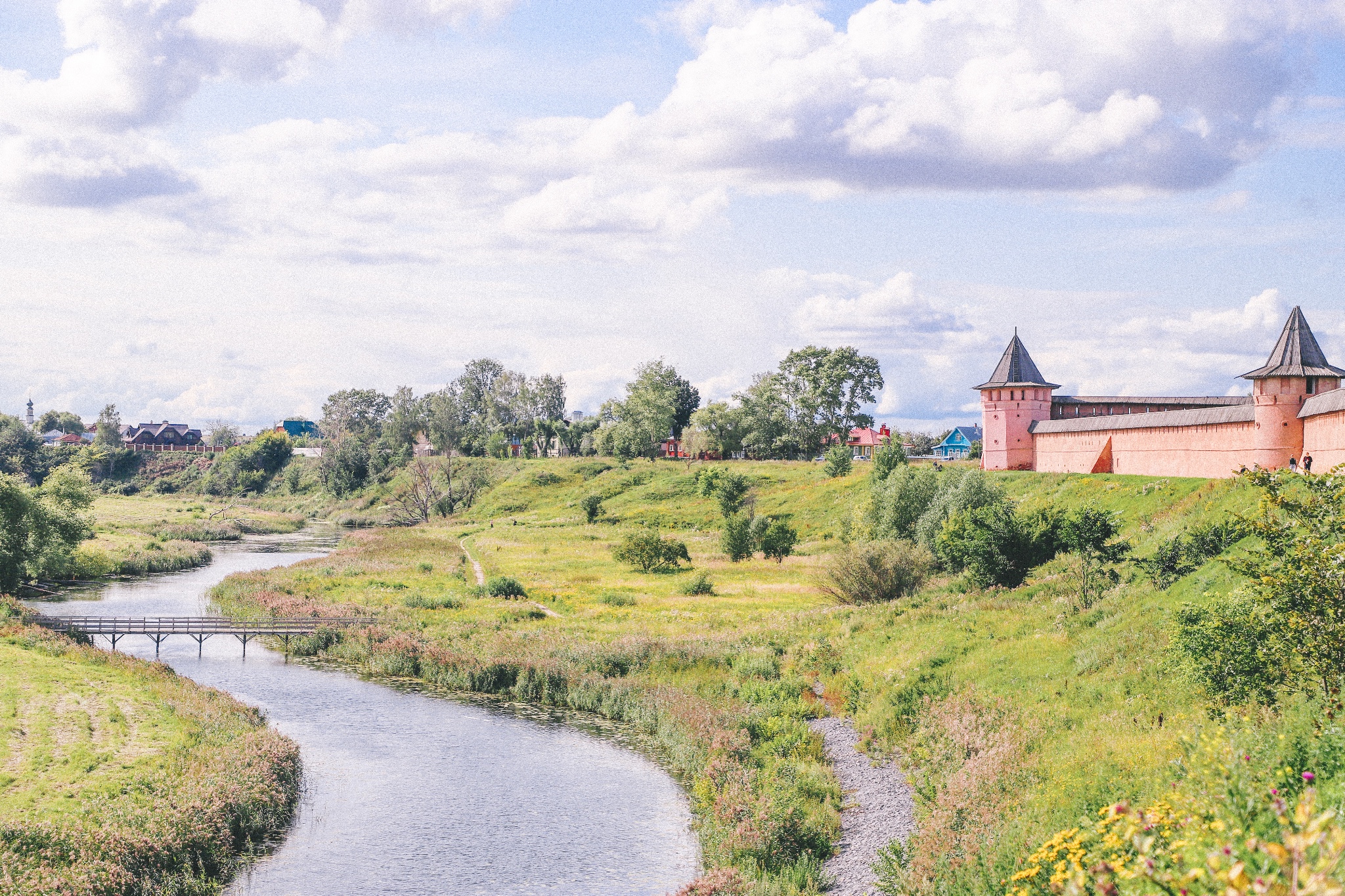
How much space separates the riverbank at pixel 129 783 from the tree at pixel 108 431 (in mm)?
147188

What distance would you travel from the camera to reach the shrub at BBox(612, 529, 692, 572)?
184 ft

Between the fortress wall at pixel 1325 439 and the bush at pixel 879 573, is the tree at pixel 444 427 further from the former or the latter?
the fortress wall at pixel 1325 439

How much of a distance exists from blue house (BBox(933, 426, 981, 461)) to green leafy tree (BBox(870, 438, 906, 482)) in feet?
204

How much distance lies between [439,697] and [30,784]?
44.4 ft

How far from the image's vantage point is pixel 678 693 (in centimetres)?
2955

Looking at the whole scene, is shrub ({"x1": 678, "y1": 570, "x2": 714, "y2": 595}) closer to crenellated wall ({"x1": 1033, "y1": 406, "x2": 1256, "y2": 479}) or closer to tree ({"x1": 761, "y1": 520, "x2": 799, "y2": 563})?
tree ({"x1": 761, "y1": 520, "x2": 799, "y2": 563})

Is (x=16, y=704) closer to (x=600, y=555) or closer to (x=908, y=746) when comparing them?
(x=908, y=746)

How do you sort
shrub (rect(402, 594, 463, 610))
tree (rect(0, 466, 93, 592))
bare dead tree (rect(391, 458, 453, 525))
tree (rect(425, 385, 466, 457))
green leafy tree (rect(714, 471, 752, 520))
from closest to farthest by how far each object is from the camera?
shrub (rect(402, 594, 463, 610)) → tree (rect(0, 466, 93, 592)) → green leafy tree (rect(714, 471, 752, 520)) → bare dead tree (rect(391, 458, 453, 525)) → tree (rect(425, 385, 466, 457))

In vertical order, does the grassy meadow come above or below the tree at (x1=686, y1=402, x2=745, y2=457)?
below

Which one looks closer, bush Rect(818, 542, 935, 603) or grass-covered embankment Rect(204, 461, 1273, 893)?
grass-covered embankment Rect(204, 461, 1273, 893)

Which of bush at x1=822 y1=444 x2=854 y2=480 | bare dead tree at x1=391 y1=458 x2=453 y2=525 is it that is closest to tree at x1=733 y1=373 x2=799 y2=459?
bush at x1=822 y1=444 x2=854 y2=480

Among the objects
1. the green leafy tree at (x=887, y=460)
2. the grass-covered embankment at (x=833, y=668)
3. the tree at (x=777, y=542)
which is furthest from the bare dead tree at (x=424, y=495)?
the green leafy tree at (x=887, y=460)

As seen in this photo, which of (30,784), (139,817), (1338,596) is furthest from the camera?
(30,784)

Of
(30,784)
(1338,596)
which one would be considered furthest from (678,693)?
(1338,596)
